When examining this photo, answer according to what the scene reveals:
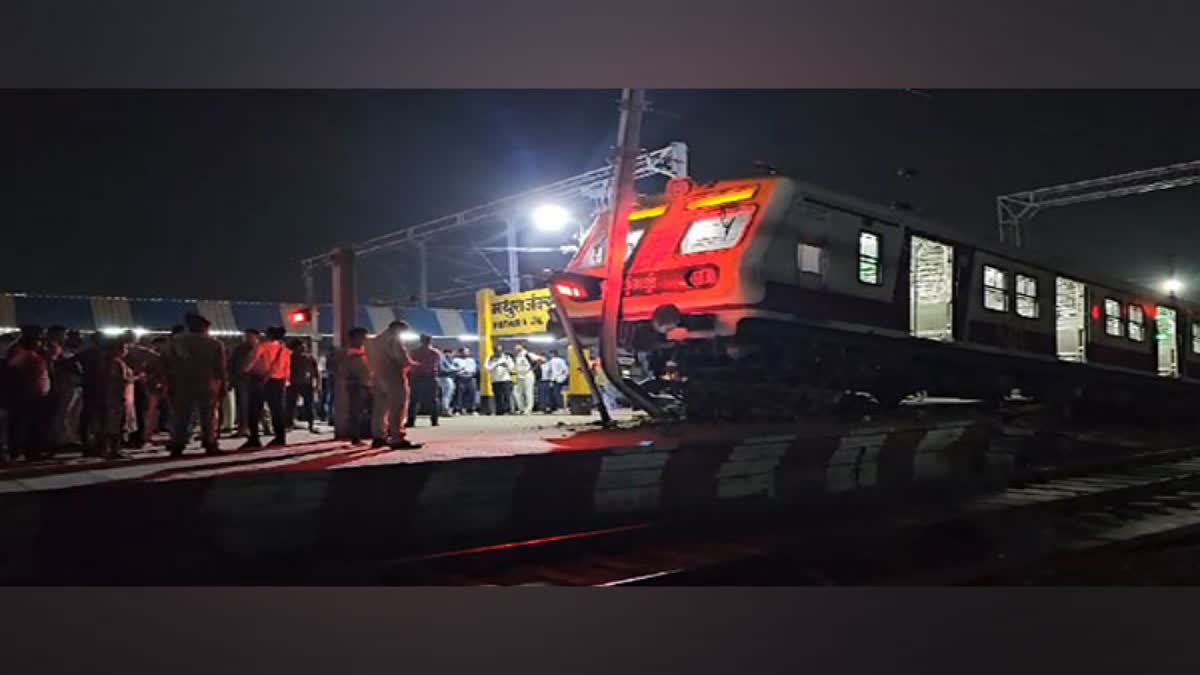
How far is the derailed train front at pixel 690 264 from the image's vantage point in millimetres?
6797

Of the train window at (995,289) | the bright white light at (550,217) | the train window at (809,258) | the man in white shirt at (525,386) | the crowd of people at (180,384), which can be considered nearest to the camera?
the crowd of people at (180,384)

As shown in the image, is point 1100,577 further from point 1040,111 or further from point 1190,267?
point 1190,267

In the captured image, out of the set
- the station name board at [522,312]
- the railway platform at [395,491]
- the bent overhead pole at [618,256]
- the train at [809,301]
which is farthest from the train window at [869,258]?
the station name board at [522,312]

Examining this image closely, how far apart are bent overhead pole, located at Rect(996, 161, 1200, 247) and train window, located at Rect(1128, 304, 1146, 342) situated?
10.4ft

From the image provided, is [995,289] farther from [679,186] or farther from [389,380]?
[389,380]

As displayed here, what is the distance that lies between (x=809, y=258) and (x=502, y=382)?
4.05 metres

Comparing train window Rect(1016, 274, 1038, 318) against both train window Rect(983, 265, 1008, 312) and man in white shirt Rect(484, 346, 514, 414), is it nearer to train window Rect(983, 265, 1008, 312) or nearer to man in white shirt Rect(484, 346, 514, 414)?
train window Rect(983, 265, 1008, 312)

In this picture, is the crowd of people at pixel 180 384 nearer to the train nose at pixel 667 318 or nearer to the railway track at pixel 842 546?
the railway track at pixel 842 546

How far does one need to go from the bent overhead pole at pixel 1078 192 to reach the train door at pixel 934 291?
996mm

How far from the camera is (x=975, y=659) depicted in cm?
468

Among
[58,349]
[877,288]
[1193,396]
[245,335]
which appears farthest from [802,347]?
[1193,396]

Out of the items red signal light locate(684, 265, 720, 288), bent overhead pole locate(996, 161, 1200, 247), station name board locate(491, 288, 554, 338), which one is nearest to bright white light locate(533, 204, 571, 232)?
station name board locate(491, 288, 554, 338)

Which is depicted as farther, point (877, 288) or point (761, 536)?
point (877, 288)
